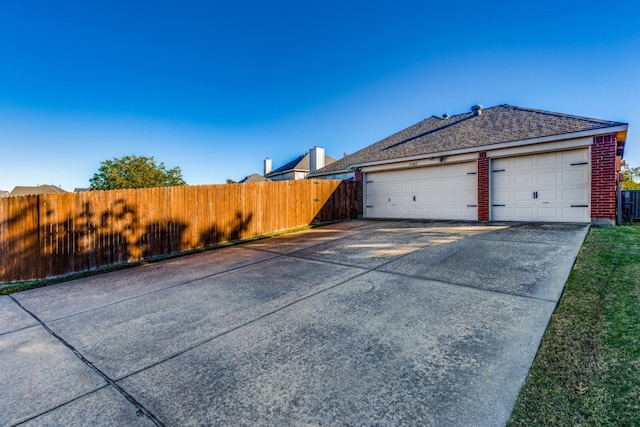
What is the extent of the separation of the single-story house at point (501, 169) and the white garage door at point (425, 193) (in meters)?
0.03

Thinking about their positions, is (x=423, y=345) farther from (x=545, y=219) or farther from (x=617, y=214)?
(x=617, y=214)

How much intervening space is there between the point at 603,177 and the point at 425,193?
504 cm

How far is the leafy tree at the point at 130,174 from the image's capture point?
85.1 ft

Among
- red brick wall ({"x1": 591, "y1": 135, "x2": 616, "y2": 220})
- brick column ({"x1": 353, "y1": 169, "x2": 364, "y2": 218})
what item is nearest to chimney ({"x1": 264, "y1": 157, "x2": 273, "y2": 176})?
brick column ({"x1": 353, "y1": 169, "x2": 364, "y2": 218})

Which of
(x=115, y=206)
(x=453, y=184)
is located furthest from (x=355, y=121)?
(x=115, y=206)

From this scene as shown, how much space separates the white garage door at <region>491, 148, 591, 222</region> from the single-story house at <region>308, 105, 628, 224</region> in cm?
2

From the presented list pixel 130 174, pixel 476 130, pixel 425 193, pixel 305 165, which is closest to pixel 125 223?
pixel 425 193

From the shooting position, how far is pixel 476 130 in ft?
37.4

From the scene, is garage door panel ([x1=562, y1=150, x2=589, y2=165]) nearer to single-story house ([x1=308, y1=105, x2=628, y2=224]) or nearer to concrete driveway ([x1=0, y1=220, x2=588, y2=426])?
single-story house ([x1=308, y1=105, x2=628, y2=224])

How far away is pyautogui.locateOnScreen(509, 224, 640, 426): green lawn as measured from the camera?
1744 mm

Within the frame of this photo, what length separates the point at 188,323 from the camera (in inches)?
137

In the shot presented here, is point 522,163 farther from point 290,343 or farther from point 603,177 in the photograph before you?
point 290,343

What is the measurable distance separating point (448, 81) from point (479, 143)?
462 centimetres

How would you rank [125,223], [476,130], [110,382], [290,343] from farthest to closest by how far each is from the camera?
[476,130], [125,223], [290,343], [110,382]
